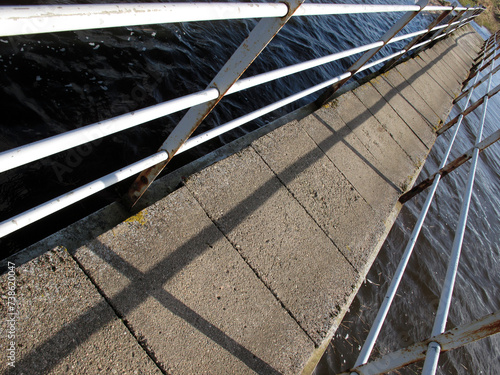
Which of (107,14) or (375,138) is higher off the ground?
(107,14)

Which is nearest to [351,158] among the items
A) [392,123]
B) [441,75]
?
[392,123]

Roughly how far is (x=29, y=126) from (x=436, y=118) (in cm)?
656

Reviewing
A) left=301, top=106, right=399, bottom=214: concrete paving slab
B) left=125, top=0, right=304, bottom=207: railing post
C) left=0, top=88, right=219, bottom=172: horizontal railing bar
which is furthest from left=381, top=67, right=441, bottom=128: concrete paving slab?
left=0, top=88, right=219, bottom=172: horizontal railing bar

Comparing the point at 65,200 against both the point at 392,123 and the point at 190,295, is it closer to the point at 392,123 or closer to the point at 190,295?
the point at 190,295

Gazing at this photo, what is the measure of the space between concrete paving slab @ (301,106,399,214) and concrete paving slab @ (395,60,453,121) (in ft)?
11.5

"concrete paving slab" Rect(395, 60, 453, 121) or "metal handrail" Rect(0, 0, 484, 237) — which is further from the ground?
"concrete paving slab" Rect(395, 60, 453, 121)

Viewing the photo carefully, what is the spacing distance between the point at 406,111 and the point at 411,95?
88 centimetres

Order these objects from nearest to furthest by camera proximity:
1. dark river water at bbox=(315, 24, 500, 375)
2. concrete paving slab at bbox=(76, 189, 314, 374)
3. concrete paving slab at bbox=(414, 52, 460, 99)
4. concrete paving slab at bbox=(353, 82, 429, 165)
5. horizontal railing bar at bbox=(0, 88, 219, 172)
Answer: horizontal railing bar at bbox=(0, 88, 219, 172), concrete paving slab at bbox=(76, 189, 314, 374), dark river water at bbox=(315, 24, 500, 375), concrete paving slab at bbox=(353, 82, 429, 165), concrete paving slab at bbox=(414, 52, 460, 99)

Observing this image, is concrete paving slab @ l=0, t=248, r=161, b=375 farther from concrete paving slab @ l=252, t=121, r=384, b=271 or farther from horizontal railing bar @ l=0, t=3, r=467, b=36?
concrete paving slab @ l=252, t=121, r=384, b=271

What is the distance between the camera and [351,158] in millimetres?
3770

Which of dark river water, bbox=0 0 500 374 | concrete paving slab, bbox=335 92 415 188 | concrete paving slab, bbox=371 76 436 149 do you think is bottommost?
dark river water, bbox=0 0 500 374

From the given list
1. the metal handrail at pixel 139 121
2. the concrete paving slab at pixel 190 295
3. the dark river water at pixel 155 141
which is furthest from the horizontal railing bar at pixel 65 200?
the dark river water at pixel 155 141

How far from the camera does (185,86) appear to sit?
16.0 ft

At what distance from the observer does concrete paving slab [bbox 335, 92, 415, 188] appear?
4.15m
